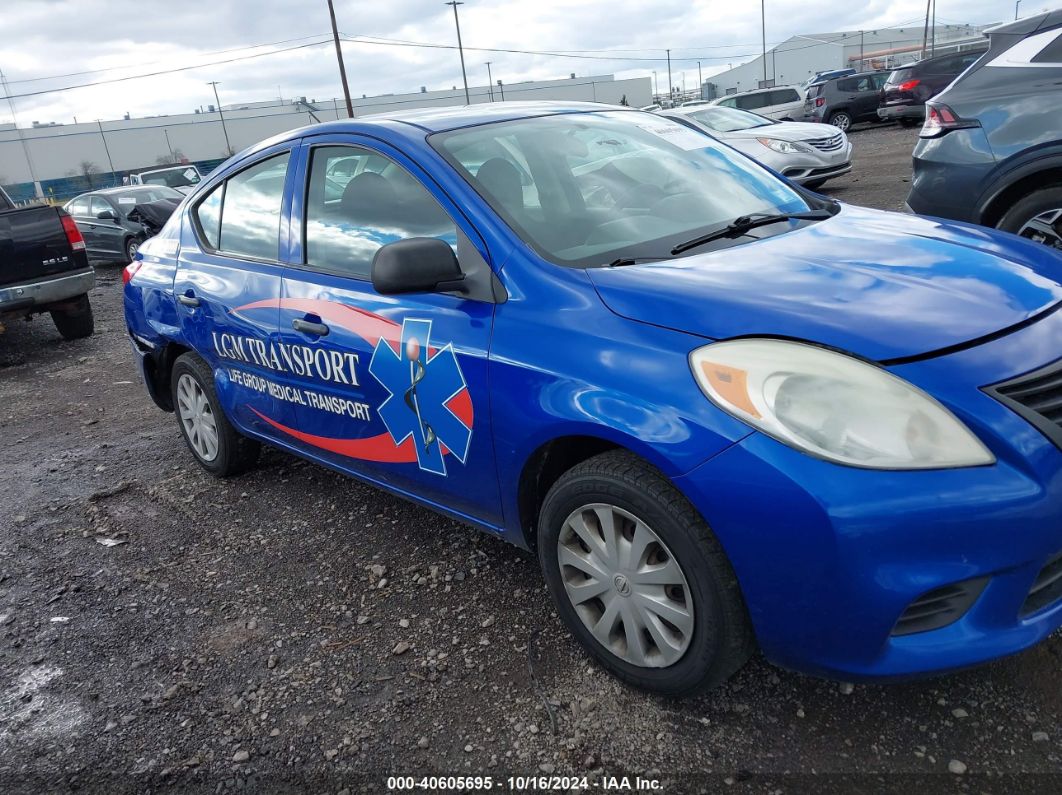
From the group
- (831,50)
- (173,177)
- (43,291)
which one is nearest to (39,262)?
(43,291)

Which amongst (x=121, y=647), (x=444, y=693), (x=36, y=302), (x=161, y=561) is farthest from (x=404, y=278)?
(x=36, y=302)

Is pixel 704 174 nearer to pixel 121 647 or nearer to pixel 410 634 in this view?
pixel 410 634

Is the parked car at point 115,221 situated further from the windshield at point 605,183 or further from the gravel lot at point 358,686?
the windshield at point 605,183

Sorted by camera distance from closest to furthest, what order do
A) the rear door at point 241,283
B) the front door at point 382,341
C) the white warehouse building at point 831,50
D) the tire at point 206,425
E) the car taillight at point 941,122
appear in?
the front door at point 382,341 → the rear door at point 241,283 → the tire at point 206,425 → the car taillight at point 941,122 → the white warehouse building at point 831,50

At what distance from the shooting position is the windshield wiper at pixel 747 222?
8.88ft

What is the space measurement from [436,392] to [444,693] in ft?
3.06

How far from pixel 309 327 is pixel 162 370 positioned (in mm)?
1887

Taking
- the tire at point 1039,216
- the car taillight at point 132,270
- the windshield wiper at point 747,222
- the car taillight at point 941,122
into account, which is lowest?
the tire at point 1039,216

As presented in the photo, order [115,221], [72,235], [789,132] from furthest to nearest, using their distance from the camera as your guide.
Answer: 1. [115,221]
2. [789,132]
3. [72,235]

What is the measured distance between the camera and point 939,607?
1931 mm

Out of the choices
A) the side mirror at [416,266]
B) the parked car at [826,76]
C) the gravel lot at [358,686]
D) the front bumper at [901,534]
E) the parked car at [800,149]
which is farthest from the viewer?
the parked car at [826,76]

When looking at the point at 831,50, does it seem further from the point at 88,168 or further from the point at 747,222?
the point at 747,222

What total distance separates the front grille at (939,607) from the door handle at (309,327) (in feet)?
6.99

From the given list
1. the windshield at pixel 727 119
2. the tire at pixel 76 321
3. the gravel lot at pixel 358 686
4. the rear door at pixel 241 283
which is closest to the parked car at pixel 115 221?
the tire at pixel 76 321
